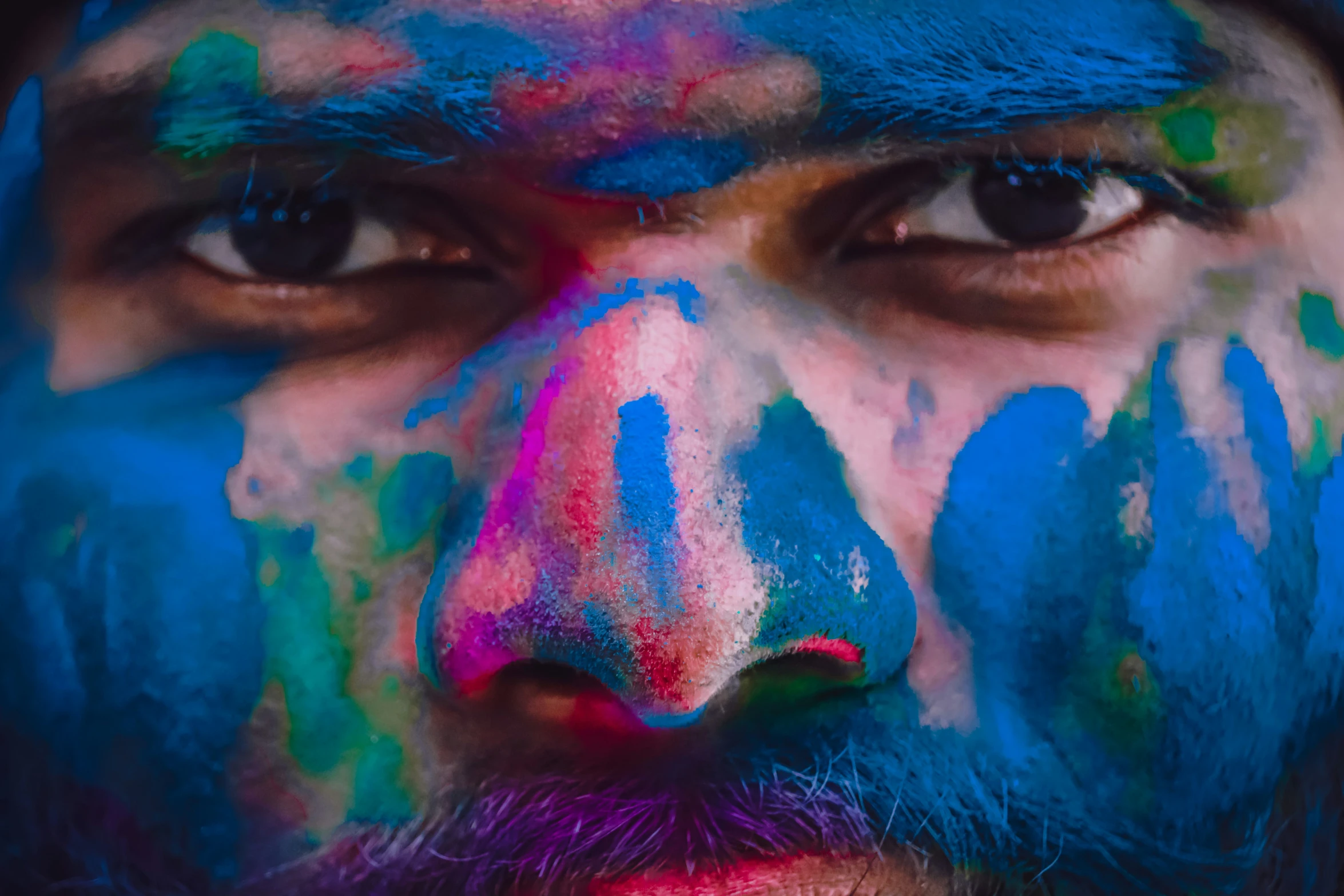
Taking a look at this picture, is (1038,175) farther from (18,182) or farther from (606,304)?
(18,182)

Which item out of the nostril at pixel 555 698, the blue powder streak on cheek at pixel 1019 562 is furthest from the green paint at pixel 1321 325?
the nostril at pixel 555 698

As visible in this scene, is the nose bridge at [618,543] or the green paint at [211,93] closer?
the nose bridge at [618,543]

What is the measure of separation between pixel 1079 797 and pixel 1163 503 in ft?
0.77

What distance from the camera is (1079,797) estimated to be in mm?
920

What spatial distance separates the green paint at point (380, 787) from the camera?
2.99ft

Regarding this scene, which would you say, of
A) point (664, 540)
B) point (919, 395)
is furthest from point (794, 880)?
point (919, 395)

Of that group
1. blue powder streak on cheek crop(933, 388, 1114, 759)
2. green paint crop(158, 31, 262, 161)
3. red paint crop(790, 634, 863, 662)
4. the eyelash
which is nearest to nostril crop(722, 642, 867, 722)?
red paint crop(790, 634, 863, 662)

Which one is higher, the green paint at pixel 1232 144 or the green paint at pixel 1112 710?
the green paint at pixel 1232 144

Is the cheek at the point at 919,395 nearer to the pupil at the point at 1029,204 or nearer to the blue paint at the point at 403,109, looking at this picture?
the pupil at the point at 1029,204

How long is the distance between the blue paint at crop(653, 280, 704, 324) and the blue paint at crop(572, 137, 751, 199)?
0.07m

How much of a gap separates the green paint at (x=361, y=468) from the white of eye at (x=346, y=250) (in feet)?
0.53

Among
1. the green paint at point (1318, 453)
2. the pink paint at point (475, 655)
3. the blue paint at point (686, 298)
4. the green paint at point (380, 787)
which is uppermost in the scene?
the blue paint at point (686, 298)

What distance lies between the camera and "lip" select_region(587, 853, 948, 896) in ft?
→ 2.87

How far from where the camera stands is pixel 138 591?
96 centimetres
